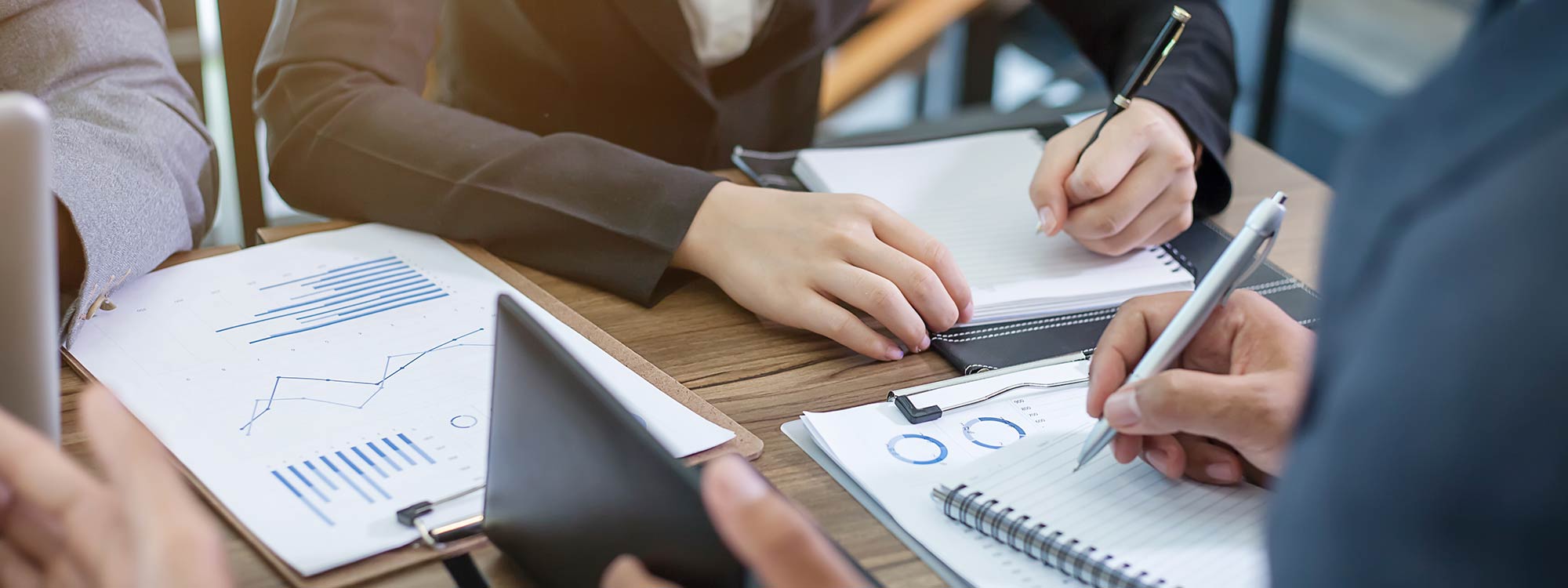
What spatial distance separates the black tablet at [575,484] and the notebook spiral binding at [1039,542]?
18 cm

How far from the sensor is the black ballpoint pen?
34.6 inches

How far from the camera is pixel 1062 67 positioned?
2854 millimetres

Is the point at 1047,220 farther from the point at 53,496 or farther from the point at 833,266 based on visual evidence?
the point at 53,496

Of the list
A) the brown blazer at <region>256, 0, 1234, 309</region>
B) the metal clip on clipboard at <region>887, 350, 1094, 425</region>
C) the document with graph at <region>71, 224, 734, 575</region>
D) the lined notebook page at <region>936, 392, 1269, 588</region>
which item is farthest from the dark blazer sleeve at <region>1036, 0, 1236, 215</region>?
the document with graph at <region>71, 224, 734, 575</region>

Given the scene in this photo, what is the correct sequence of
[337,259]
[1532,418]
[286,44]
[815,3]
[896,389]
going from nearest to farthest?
[1532,418] → [896,389] → [337,259] → [286,44] → [815,3]

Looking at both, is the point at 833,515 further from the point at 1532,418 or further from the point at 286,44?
the point at 286,44

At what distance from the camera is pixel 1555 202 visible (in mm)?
266

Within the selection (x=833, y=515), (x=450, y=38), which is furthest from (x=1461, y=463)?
(x=450, y=38)

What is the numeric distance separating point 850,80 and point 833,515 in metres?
1.91

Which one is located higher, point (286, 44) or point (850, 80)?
point (286, 44)

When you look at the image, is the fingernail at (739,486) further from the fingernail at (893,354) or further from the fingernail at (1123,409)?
the fingernail at (893,354)

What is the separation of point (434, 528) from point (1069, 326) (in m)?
0.45

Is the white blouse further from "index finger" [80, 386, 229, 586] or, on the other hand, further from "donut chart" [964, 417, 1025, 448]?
"index finger" [80, 386, 229, 586]

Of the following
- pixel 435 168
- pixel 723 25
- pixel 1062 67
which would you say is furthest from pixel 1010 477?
pixel 1062 67
